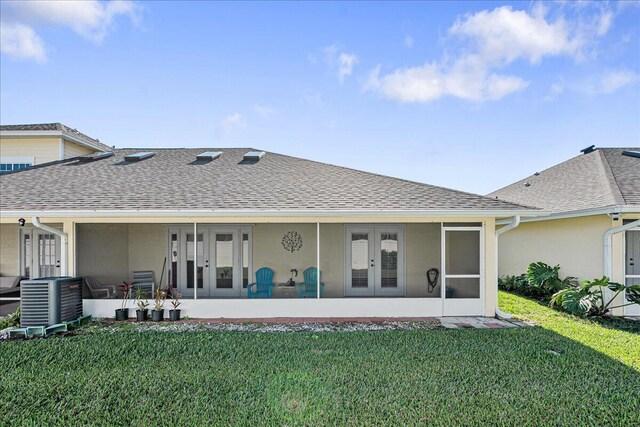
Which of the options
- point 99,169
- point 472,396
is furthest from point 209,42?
point 472,396

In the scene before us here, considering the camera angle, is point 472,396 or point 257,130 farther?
point 257,130

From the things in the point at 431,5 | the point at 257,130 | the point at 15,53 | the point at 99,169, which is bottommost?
the point at 99,169

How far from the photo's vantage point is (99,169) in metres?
11.5

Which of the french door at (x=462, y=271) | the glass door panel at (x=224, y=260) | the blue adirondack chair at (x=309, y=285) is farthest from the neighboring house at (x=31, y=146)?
the french door at (x=462, y=271)

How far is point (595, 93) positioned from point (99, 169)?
57.6 ft

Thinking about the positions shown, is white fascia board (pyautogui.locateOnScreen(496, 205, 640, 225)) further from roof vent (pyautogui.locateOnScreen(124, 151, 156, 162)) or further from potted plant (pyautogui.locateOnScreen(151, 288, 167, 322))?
roof vent (pyautogui.locateOnScreen(124, 151, 156, 162))

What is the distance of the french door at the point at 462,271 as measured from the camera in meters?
8.97

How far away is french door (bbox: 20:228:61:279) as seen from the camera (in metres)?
11.1

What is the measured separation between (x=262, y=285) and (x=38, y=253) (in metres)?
6.54

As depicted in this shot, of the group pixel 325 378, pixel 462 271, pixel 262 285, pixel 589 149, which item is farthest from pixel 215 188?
A: pixel 589 149

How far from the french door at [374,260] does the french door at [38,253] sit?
844 cm

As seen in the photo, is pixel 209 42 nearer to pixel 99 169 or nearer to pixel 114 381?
pixel 99 169

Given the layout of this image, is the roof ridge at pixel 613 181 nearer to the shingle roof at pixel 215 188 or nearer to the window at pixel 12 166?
the shingle roof at pixel 215 188

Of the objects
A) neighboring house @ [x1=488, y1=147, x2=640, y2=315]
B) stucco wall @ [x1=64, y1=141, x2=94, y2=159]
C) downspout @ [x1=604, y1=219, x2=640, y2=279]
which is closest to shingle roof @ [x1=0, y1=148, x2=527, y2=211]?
stucco wall @ [x1=64, y1=141, x2=94, y2=159]
